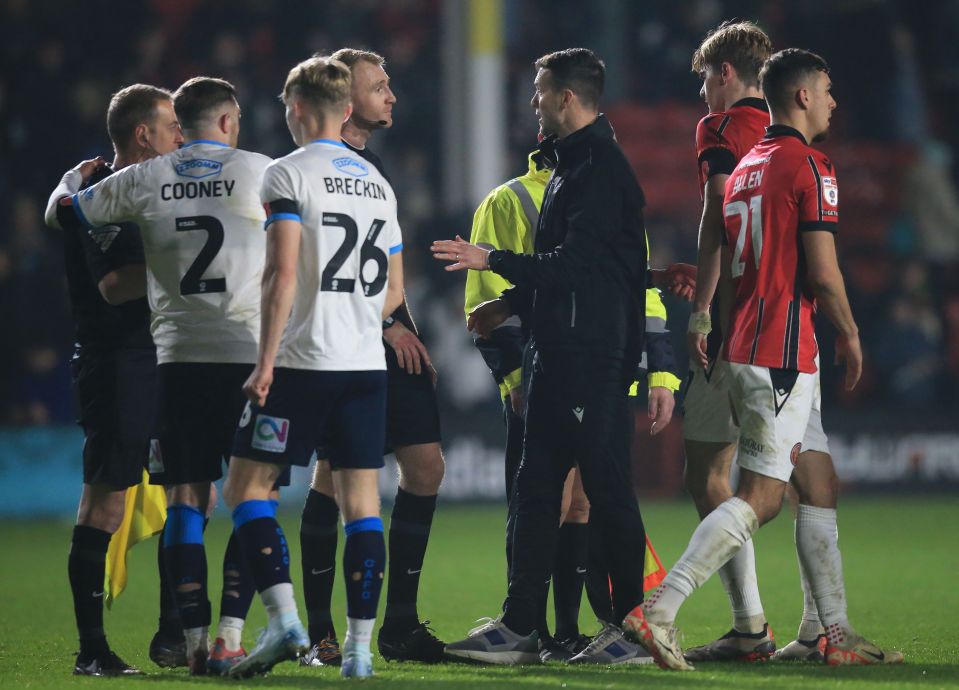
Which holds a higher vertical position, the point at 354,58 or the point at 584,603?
the point at 354,58

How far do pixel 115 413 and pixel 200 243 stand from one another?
31.0 inches

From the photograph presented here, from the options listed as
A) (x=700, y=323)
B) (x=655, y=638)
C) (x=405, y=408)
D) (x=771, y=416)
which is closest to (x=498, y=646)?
(x=655, y=638)

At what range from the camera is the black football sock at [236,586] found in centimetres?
518

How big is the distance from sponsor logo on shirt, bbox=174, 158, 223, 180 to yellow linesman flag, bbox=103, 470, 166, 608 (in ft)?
4.87

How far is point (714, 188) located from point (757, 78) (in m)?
0.51

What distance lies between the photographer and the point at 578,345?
5426mm

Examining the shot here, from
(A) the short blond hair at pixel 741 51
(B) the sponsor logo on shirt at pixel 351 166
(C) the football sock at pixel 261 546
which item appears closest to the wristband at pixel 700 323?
(A) the short blond hair at pixel 741 51

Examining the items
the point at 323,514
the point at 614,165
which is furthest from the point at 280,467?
the point at 614,165

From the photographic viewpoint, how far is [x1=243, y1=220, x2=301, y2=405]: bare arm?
4785mm

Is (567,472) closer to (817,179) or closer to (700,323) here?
(700,323)

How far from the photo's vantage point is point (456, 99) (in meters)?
14.8

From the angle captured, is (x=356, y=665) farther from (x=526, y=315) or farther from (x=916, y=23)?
(x=916, y=23)

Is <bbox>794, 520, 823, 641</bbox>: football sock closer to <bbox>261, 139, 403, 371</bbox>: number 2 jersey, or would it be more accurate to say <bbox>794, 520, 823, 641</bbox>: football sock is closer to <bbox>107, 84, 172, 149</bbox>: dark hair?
<bbox>261, 139, 403, 371</bbox>: number 2 jersey

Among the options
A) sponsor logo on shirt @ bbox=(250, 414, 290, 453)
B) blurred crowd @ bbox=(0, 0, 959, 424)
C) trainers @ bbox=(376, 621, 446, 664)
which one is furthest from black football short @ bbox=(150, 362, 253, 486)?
blurred crowd @ bbox=(0, 0, 959, 424)
